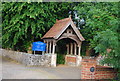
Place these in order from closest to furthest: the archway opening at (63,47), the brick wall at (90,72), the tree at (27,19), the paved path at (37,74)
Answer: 1. the brick wall at (90,72)
2. the paved path at (37,74)
3. the tree at (27,19)
4. the archway opening at (63,47)

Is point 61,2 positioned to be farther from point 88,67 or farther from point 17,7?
point 88,67

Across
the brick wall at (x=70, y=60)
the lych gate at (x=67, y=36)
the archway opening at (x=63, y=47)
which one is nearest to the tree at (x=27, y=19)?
the lych gate at (x=67, y=36)

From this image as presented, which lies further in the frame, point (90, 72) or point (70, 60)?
point (70, 60)

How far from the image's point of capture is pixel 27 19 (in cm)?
1698

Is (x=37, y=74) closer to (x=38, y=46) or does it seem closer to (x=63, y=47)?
(x=38, y=46)

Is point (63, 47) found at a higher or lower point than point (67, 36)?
lower

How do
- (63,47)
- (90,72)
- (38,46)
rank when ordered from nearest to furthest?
1. (90,72)
2. (38,46)
3. (63,47)

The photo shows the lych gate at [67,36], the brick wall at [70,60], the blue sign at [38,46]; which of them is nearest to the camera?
the lych gate at [67,36]

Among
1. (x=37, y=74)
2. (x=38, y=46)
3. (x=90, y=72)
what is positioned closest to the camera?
(x=90, y=72)

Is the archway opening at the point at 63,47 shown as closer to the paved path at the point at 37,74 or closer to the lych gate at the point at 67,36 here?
the lych gate at the point at 67,36

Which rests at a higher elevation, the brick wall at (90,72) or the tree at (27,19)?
the tree at (27,19)

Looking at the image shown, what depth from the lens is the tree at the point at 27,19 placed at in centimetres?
1661

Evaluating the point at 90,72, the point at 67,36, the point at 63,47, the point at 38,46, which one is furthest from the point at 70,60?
the point at 90,72

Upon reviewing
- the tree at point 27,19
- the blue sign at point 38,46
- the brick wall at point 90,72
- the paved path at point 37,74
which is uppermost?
the tree at point 27,19
